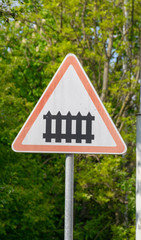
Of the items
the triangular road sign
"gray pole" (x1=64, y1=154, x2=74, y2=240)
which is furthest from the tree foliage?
"gray pole" (x1=64, y1=154, x2=74, y2=240)

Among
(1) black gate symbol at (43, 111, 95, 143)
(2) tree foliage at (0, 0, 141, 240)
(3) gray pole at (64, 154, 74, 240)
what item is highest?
(1) black gate symbol at (43, 111, 95, 143)

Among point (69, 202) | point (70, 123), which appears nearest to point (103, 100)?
point (70, 123)

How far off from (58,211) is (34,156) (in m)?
2.30

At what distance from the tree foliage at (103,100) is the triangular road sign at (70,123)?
8.06 meters

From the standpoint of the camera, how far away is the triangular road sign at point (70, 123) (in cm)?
259

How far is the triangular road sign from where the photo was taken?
2588mm

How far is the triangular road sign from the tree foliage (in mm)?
8055

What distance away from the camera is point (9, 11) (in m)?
5.76

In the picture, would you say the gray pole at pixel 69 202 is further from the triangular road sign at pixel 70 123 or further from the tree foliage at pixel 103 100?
the tree foliage at pixel 103 100

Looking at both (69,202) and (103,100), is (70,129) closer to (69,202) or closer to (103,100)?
(69,202)

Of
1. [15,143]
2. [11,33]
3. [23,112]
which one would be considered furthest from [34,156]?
[15,143]

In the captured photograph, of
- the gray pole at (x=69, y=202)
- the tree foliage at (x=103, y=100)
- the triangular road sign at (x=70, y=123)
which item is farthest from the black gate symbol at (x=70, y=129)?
the tree foliage at (x=103, y=100)

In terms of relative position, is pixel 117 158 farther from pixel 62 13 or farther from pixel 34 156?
pixel 62 13

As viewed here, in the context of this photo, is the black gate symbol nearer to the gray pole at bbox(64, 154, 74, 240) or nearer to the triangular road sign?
the triangular road sign
